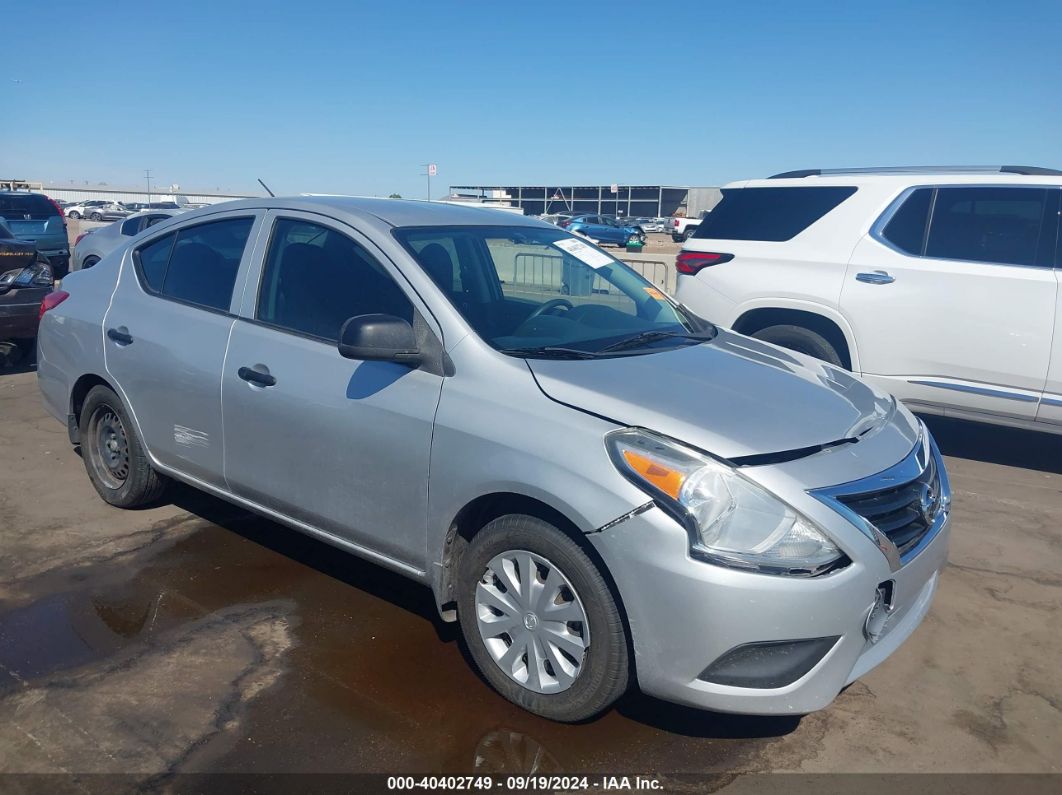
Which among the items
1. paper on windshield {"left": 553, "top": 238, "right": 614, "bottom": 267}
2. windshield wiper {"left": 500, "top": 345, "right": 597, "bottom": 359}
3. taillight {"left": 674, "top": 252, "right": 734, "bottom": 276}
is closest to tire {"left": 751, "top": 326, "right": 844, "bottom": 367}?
taillight {"left": 674, "top": 252, "right": 734, "bottom": 276}

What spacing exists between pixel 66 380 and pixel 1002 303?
5788 millimetres

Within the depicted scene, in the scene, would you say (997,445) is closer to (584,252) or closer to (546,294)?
(584,252)

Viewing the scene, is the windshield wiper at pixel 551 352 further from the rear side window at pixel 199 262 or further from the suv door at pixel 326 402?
the rear side window at pixel 199 262

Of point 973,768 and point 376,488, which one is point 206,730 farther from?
point 973,768

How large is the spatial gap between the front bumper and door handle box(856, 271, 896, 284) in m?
3.77

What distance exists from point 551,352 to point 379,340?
2.14 feet

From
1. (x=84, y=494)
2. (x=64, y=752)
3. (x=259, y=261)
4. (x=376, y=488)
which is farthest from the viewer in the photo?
(x=84, y=494)

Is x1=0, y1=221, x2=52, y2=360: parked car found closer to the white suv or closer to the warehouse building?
the white suv

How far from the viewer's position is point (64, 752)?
289cm

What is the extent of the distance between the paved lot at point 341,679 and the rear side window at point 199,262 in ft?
4.37

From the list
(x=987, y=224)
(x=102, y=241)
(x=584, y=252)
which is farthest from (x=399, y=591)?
(x=102, y=241)

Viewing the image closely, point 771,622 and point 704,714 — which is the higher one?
point 771,622

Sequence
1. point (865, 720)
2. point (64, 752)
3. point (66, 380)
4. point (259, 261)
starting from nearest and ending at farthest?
point (64, 752) → point (865, 720) → point (259, 261) → point (66, 380)

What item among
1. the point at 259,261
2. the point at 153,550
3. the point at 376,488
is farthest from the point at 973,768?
the point at 153,550
